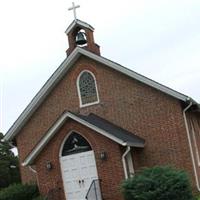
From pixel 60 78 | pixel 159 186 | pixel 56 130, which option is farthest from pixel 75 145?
pixel 159 186

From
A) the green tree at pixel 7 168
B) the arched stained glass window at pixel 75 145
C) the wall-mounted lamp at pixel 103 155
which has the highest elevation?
the green tree at pixel 7 168

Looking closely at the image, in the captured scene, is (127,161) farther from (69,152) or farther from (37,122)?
(37,122)

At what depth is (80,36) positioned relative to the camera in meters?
25.0

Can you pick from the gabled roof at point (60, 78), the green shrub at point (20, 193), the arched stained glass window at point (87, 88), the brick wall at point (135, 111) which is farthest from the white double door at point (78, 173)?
the gabled roof at point (60, 78)

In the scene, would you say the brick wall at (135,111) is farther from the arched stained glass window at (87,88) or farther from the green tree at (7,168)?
the green tree at (7,168)

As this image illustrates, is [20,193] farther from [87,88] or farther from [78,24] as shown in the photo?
[78,24]

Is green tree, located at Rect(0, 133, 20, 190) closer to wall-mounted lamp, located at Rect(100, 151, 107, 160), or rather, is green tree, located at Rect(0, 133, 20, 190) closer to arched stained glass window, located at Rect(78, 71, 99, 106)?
arched stained glass window, located at Rect(78, 71, 99, 106)

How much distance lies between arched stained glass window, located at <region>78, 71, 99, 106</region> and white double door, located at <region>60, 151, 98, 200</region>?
2956 mm

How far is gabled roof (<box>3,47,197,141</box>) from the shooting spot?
868 inches

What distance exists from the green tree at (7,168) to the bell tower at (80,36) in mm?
28036

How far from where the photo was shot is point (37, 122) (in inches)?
985

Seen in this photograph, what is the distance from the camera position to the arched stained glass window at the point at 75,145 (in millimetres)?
21609

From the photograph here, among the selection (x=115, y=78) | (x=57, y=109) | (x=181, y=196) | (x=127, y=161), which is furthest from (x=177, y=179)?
(x=57, y=109)

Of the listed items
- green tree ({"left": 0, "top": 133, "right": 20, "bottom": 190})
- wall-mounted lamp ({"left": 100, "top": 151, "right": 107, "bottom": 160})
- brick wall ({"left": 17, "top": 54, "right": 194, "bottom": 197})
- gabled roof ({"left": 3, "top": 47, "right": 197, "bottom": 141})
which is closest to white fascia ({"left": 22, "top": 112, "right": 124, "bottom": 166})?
wall-mounted lamp ({"left": 100, "top": 151, "right": 107, "bottom": 160})
